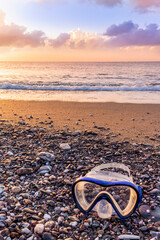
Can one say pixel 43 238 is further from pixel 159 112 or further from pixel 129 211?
pixel 159 112

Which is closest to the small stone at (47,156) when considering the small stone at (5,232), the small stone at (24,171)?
the small stone at (24,171)

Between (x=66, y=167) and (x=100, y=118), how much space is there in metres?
4.47

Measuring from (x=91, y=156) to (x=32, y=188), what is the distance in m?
1.74

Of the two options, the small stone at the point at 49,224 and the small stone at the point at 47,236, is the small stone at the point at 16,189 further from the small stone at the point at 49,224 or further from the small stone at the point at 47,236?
the small stone at the point at 47,236

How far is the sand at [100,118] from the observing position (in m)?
6.59

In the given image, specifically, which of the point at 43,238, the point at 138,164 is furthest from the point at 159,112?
the point at 43,238

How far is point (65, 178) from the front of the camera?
12.7ft

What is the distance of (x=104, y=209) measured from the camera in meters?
3.01

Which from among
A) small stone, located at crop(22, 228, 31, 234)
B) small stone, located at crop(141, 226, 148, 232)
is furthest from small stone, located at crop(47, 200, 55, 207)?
small stone, located at crop(141, 226, 148, 232)

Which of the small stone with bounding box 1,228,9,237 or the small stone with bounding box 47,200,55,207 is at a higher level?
the small stone with bounding box 47,200,55,207

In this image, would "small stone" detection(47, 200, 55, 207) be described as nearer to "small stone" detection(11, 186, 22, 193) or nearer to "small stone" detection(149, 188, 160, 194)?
"small stone" detection(11, 186, 22, 193)

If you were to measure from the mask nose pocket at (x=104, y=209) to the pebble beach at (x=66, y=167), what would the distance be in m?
0.08

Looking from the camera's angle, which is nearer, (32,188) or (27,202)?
(27,202)

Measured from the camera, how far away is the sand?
21.6 ft
